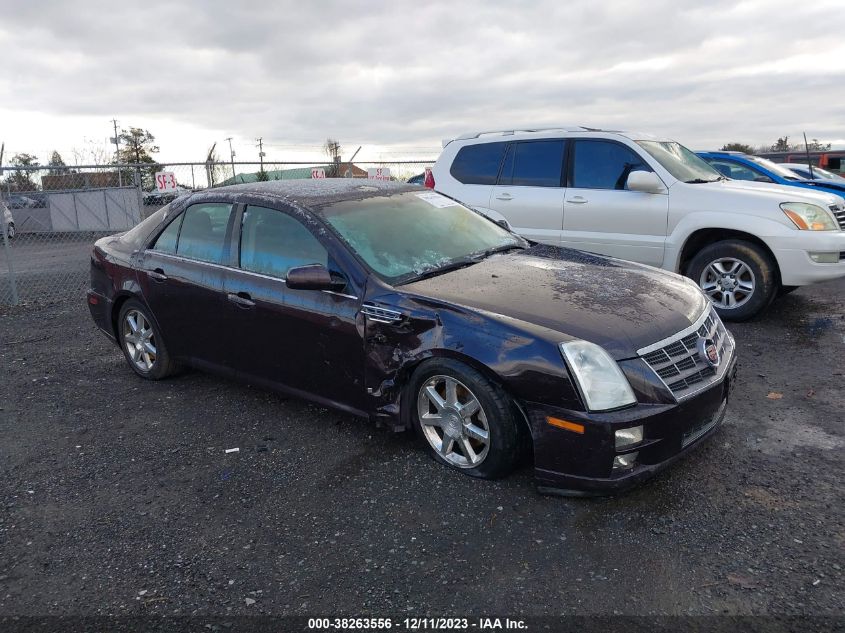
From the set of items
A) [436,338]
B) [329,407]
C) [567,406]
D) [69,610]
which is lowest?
[69,610]

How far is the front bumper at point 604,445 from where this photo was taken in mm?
3080

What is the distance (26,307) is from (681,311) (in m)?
8.74

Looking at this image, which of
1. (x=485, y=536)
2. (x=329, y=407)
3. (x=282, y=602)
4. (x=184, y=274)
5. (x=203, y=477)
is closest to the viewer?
(x=282, y=602)

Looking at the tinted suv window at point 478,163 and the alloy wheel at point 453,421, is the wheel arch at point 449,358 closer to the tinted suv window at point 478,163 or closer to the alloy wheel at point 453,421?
the alloy wheel at point 453,421

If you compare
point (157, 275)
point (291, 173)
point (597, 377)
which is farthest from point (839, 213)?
point (291, 173)

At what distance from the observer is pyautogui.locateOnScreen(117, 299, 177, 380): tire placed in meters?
5.31

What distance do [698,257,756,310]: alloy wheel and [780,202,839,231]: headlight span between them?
1.94ft

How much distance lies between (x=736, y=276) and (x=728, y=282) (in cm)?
9

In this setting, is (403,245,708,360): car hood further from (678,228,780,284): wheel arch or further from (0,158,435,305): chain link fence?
(0,158,435,305): chain link fence

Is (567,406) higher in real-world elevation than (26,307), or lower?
higher

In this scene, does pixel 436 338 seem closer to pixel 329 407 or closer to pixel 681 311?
pixel 329 407

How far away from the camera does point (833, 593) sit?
2.61 meters

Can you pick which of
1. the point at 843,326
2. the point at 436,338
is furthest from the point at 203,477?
the point at 843,326

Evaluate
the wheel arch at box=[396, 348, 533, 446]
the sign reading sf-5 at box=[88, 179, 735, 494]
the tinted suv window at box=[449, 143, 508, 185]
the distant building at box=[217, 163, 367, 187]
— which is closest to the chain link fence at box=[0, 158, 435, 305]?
the distant building at box=[217, 163, 367, 187]
